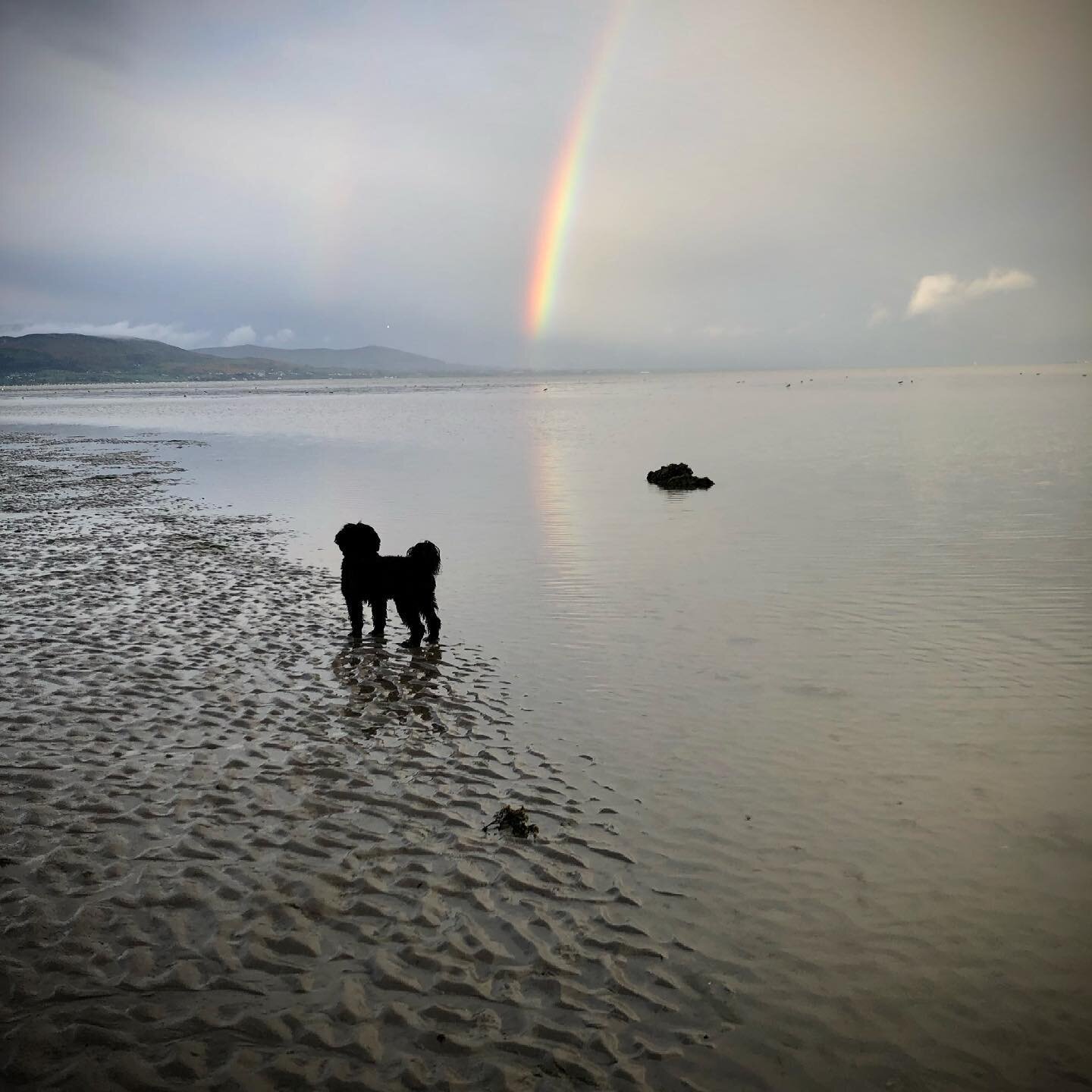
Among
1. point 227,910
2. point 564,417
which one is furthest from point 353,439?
point 227,910

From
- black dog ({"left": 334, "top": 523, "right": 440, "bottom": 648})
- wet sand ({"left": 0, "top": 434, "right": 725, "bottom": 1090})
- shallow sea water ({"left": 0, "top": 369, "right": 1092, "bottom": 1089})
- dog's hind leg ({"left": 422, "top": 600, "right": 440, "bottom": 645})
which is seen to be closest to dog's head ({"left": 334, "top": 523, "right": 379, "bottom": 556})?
black dog ({"left": 334, "top": 523, "right": 440, "bottom": 648})

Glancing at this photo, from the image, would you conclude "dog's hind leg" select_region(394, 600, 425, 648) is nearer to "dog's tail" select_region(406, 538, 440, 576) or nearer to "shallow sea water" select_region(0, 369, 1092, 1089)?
"dog's tail" select_region(406, 538, 440, 576)

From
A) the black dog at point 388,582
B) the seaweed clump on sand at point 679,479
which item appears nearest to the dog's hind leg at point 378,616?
the black dog at point 388,582

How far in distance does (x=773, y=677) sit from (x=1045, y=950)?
17.5 ft

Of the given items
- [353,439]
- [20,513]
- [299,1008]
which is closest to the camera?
[299,1008]

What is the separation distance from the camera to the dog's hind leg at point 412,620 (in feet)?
39.6

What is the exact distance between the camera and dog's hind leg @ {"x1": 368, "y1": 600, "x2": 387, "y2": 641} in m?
12.4

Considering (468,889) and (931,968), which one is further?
(468,889)

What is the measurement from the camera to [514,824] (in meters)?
6.90

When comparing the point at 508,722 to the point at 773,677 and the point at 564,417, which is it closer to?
the point at 773,677

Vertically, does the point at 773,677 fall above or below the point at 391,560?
below

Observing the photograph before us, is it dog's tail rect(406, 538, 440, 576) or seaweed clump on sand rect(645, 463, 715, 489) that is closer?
dog's tail rect(406, 538, 440, 576)

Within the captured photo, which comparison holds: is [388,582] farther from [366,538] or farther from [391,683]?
[391,683]

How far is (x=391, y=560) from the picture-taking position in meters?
12.2
